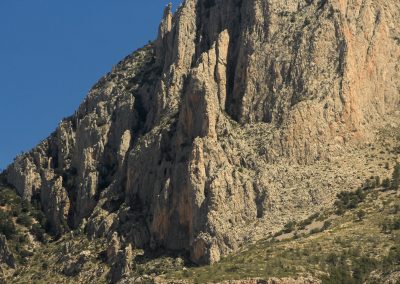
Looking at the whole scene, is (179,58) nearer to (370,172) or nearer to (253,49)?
(253,49)

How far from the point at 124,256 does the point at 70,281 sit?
939cm

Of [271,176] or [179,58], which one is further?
[179,58]

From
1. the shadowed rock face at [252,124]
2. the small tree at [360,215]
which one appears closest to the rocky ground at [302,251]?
the small tree at [360,215]

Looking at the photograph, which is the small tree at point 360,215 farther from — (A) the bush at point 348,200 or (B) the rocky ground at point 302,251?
(A) the bush at point 348,200

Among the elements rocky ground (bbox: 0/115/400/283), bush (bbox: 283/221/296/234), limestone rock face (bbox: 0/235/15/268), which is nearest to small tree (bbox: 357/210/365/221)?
rocky ground (bbox: 0/115/400/283)

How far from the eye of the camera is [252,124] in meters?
187

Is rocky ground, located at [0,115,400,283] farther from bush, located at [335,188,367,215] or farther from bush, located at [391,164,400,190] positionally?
bush, located at [391,164,400,190]

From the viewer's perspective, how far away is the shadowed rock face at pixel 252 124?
578 feet

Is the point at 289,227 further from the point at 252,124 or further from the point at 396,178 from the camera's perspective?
the point at 252,124

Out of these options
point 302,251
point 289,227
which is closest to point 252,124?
point 289,227

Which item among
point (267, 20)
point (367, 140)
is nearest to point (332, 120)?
point (367, 140)

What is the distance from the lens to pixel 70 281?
18500cm

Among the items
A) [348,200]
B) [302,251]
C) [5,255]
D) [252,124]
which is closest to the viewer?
[302,251]

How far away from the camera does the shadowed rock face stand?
17625cm
